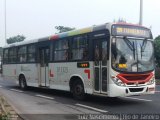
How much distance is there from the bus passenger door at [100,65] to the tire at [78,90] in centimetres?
117

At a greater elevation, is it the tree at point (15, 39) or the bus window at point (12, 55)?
the tree at point (15, 39)

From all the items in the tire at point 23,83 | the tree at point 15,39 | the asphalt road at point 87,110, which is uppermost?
the tree at point 15,39

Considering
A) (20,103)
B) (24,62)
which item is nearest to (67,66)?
(20,103)

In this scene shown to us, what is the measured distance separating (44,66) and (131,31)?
235 inches

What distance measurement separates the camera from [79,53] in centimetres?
1329

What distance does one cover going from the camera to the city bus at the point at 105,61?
11.5m

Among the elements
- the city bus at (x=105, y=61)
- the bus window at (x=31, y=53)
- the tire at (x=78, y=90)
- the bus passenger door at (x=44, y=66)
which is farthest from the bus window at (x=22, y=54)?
the tire at (x=78, y=90)

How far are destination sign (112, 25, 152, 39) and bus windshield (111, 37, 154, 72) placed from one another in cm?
21

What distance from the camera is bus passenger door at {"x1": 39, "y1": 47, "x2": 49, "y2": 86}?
637 inches

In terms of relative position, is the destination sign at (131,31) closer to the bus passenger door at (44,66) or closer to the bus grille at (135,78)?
the bus grille at (135,78)

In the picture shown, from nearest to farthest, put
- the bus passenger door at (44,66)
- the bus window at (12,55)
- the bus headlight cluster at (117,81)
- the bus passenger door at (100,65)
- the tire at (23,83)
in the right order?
Answer: the bus headlight cluster at (117,81), the bus passenger door at (100,65), the bus passenger door at (44,66), the tire at (23,83), the bus window at (12,55)

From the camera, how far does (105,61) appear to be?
1169 cm

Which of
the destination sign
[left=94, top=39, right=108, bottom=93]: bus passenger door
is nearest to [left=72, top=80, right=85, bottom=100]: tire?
[left=94, top=39, right=108, bottom=93]: bus passenger door

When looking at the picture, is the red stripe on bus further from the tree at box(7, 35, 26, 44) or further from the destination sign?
the tree at box(7, 35, 26, 44)
